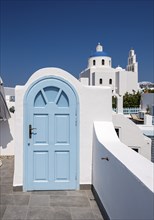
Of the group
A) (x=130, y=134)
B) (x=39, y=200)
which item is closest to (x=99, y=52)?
(x=130, y=134)

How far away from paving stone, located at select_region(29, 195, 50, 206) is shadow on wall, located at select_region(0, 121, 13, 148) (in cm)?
349

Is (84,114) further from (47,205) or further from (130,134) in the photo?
(130,134)

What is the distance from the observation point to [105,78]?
44.1m

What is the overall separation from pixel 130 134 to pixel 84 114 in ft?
15.0

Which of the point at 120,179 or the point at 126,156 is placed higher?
the point at 126,156

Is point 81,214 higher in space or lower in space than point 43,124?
lower

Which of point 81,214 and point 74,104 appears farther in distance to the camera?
point 74,104

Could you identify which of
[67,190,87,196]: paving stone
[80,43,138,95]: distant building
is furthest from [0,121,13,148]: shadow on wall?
[80,43,138,95]: distant building

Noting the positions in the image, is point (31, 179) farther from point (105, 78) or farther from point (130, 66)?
point (130, 66)

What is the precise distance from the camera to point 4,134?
744 cm

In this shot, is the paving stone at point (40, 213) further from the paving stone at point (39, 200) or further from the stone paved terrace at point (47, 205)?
the paving stone at point (39, 200)

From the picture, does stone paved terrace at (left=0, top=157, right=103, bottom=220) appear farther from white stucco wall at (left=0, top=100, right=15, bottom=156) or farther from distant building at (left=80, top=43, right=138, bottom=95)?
distant building at (left=80, top=43, right=138, bottom=95)

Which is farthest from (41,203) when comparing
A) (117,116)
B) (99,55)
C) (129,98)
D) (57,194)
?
(99,55)

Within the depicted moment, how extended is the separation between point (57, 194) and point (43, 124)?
1.31 m
